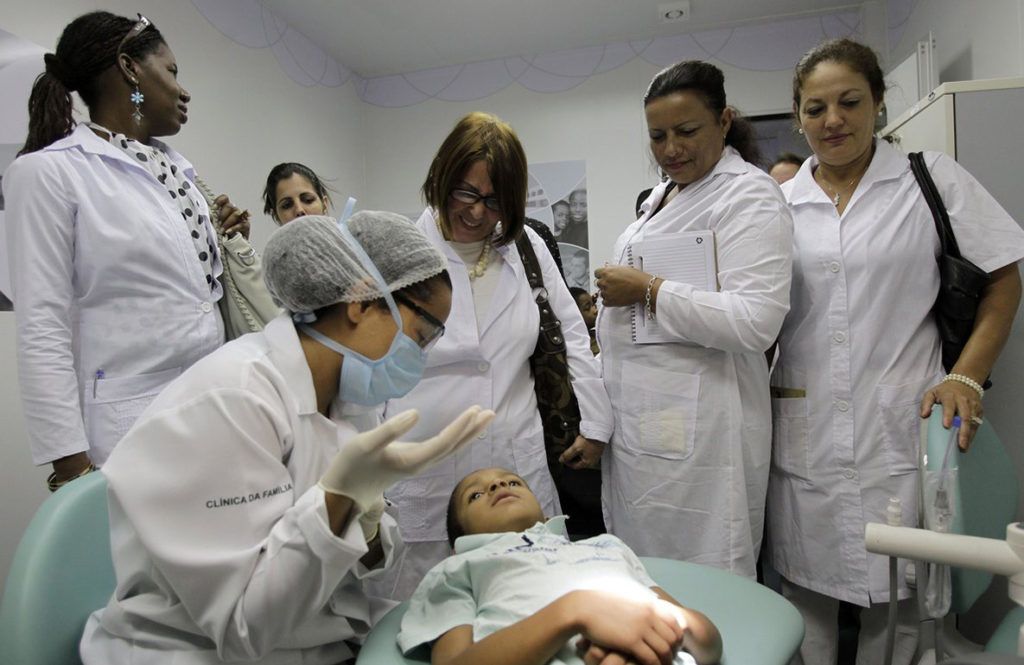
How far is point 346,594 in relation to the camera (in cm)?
115

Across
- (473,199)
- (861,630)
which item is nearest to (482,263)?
(473,199)

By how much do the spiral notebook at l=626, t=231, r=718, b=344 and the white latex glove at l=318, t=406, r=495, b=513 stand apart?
88 cm

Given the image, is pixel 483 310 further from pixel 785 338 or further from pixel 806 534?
pixel 806 534

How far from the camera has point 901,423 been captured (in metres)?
1.60

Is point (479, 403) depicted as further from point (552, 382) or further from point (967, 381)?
point (967, 381)

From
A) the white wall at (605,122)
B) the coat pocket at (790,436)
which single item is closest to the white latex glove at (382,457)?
the coat pocket at (790,436)

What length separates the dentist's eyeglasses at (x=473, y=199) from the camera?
171 centimetres

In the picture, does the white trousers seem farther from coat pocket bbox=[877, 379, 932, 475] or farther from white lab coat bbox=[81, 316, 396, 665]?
white lab coat bbox=[81, 316, 396, 665]

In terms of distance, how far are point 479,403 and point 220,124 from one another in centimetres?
284

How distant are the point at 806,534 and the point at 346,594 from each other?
1.21 metres

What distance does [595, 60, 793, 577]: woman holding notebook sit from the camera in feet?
5.22

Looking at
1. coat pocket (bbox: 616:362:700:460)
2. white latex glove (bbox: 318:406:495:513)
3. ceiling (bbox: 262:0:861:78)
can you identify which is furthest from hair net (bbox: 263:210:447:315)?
ceiling (bbox: 262:0:861:78)

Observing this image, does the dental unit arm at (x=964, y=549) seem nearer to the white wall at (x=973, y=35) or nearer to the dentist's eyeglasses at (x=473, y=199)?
the dentist's eyeglasses at (x=473, y=199)

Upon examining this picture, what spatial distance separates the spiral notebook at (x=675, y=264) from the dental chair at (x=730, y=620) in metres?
0.65
